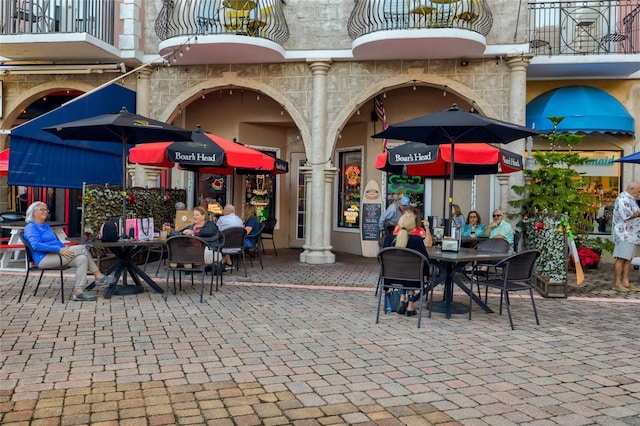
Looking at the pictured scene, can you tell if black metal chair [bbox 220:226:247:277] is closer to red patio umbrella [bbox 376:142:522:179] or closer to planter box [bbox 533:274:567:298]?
red patio umbrella [bbox 376:142:522:179]

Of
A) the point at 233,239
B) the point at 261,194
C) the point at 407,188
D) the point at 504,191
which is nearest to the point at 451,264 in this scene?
the point at 233,239

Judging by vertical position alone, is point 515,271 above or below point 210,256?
above

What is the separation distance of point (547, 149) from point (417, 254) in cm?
812

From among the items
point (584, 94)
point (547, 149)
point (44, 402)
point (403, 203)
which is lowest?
point (44, 402)

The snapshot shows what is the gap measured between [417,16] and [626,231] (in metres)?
5.82

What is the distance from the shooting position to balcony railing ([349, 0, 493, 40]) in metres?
10.8

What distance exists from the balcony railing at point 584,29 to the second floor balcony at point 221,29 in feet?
18.0

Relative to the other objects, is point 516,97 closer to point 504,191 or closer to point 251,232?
point 504,191

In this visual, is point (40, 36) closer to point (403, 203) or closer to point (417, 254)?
point (403, 203)

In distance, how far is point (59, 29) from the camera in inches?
476

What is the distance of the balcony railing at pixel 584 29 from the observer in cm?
1177

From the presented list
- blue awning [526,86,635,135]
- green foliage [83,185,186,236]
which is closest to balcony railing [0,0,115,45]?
green foliage [83,185,186,236]

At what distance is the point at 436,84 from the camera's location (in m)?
11.4

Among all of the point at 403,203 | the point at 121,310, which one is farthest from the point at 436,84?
the point at 121,310
